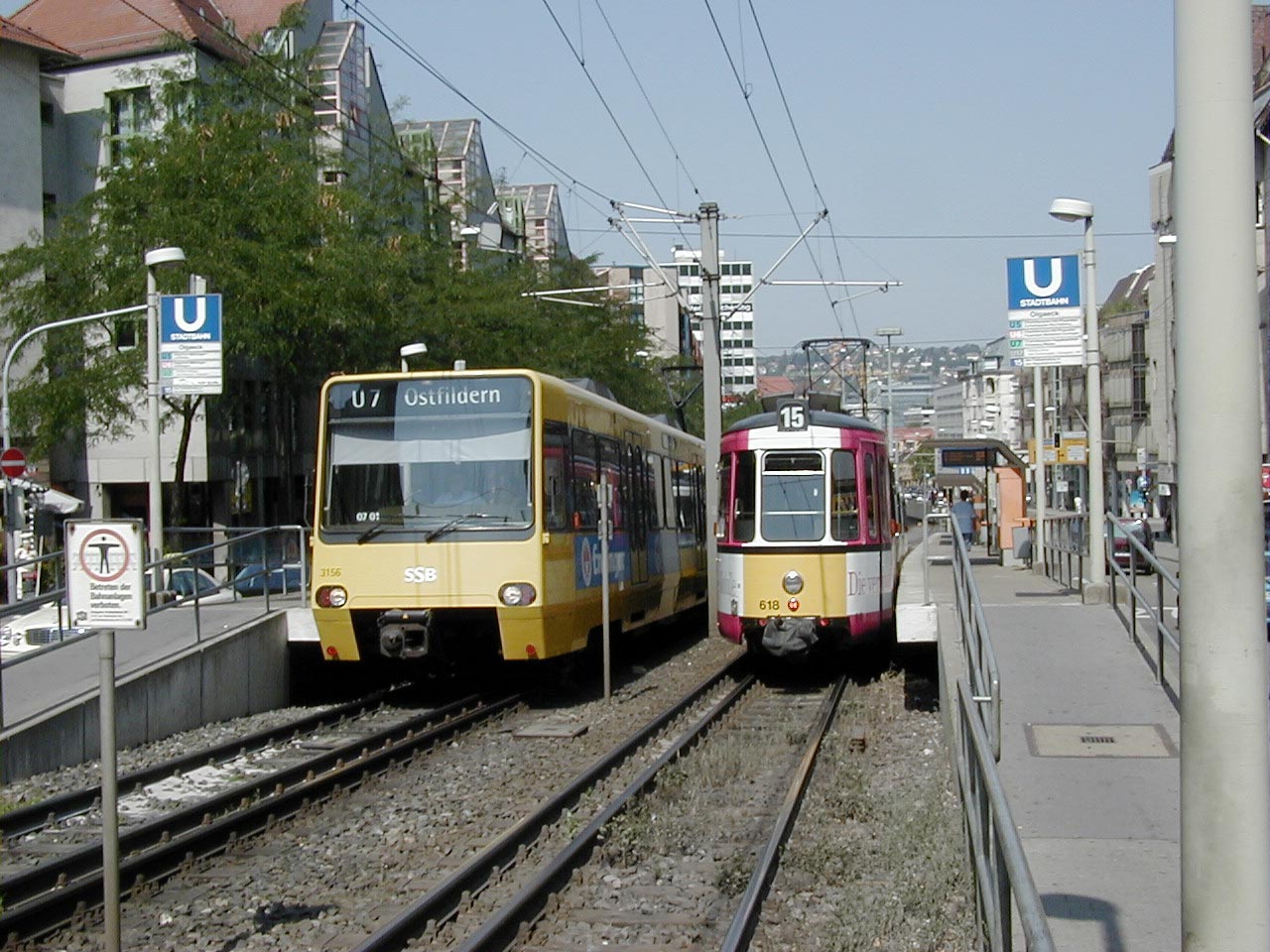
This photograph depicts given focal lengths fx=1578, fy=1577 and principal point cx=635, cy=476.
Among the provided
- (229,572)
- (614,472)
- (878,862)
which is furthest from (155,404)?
(878,862)

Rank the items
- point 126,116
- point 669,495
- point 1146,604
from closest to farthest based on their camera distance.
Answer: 1. point 1146,604
2. point 669,495
3. point 126,116

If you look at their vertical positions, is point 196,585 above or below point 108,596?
below

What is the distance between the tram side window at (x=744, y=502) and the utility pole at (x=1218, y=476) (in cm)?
1246

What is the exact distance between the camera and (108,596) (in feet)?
21.8

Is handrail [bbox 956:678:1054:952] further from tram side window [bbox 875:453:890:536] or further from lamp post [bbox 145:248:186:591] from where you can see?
lamp post [bbox 145:248:186:591]

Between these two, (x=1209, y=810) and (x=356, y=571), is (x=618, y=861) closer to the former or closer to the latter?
(x=1209, y=810)

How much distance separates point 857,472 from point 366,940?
1045 centimetres

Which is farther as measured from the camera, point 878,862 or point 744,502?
point 744,502

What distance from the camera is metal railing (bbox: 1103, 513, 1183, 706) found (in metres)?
11.4

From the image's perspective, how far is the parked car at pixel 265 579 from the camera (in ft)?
55.8

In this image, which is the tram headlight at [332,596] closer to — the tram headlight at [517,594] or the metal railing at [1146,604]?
the tram headlight at [517,594]

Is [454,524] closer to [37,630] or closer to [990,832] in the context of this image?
[37,630]

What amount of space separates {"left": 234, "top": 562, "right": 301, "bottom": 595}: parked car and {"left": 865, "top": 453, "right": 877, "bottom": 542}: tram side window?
20.9 ft

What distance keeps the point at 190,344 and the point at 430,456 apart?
5.21 m
